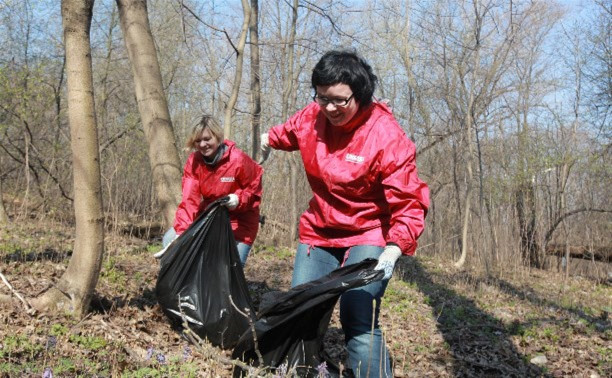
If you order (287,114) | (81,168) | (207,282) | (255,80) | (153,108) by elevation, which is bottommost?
(207,282)

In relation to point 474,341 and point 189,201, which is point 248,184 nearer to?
point 189,201

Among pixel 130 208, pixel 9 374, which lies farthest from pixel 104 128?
pixel 9 374

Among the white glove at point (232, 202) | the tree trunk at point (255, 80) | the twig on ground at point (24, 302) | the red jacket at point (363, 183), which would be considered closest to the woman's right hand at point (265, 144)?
the red jacket at point (363, 183)

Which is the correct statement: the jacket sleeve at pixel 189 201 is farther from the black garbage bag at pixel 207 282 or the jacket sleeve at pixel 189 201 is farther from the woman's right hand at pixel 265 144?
the woman's right hand at pixel 265 144

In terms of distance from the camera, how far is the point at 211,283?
4090mm

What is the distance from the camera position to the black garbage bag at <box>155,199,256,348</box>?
4.03 meters

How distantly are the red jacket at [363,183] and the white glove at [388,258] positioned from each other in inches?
1.3

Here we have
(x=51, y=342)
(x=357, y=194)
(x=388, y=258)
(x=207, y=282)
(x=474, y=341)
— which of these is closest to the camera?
(x=388, y=258)

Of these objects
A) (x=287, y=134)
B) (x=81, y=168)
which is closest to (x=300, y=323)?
(x=287, y=134)

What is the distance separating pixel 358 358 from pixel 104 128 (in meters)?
9.83

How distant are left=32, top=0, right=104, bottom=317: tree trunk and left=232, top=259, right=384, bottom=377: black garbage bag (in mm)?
1586

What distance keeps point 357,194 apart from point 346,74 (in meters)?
0.53

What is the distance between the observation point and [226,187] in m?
4.34

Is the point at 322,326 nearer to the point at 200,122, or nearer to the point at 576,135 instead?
the point at 200,122
